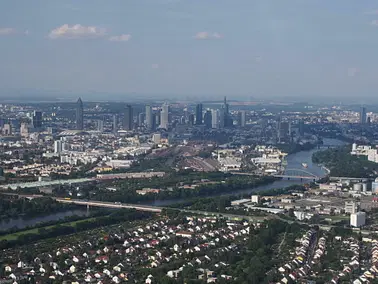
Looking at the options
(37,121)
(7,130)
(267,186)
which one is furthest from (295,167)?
(37,121)

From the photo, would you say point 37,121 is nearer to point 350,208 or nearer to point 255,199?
point 255,199

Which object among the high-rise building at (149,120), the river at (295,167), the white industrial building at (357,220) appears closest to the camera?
the white industrial building at (357,220)

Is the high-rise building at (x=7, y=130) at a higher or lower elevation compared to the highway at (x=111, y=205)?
higher

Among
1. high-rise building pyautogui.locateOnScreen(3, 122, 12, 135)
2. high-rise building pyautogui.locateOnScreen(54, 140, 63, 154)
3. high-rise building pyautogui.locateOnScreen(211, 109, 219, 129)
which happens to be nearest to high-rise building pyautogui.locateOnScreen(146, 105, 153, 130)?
high-rise building pyautogui.locateOnScreen(211, 109, 219, 129)

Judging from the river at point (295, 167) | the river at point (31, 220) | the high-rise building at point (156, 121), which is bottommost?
the river at point (295, 167)

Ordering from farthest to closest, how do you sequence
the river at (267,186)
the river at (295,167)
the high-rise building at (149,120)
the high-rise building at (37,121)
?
the high-rise building at (149,120), the high-rise building at (37,121), the river at (295,167), the river at (267,186)

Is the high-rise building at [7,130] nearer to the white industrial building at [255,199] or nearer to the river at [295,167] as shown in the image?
the river at [295,167]

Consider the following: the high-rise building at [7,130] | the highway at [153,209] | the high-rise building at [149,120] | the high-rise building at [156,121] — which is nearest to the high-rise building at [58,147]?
the high-rise building at [7,130]

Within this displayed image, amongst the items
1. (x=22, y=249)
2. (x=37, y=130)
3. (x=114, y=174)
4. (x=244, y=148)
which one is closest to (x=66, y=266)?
(x=22, y=249)

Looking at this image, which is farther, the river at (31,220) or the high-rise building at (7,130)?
the high-rise building at (7,130)
